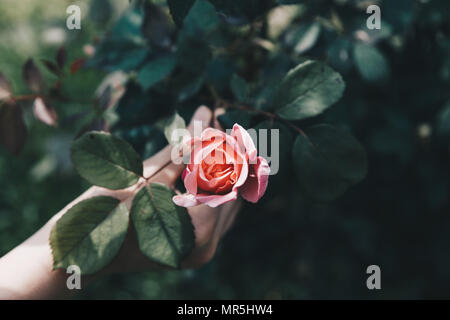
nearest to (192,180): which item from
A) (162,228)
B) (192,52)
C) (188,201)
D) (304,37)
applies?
(188,201)

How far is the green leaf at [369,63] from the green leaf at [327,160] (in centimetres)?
26

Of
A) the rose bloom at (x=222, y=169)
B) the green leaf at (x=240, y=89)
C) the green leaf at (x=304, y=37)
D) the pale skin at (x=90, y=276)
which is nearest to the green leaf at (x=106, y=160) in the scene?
the pale skin at (x=90, y=276)

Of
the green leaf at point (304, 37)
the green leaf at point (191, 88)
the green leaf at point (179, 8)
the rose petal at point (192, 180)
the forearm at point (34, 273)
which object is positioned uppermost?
the green leaf at point (304, 37)

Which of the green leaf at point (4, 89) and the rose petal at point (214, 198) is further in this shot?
the green leaf at point (4, 89)

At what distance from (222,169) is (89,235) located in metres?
0.26

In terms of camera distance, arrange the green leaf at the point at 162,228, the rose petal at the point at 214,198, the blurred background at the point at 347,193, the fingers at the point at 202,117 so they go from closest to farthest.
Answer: the rose petal at the point at 214,198
the green leaf at the point at 162,228
the fingers at the point at 202,117
the blurred background at the point at 347,193

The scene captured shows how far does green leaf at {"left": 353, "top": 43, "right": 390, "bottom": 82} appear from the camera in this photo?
0.85 metres

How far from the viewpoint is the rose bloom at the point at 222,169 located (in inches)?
19.9

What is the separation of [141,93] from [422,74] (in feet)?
2.58

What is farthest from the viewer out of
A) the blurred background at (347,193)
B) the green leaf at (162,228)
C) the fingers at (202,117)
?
the blurred background at (347,193)

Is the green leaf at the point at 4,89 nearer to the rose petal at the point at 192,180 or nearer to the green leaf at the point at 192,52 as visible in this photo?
the green leaf at the point at 192,52

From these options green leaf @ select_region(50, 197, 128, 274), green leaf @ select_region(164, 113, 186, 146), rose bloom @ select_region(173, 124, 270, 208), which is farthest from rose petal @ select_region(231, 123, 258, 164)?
green leaf @ select_region(50, 197, 128, 274)

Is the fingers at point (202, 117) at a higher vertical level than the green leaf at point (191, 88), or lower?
lower

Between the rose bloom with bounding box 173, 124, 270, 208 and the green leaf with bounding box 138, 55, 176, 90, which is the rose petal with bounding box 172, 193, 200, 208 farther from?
the green leaf with bounding box 138, 55, 176, 90
